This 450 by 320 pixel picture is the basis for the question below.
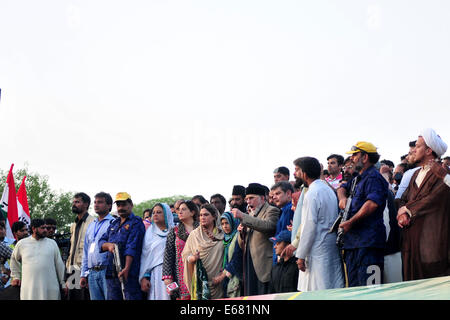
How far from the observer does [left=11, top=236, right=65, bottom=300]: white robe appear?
1163cm

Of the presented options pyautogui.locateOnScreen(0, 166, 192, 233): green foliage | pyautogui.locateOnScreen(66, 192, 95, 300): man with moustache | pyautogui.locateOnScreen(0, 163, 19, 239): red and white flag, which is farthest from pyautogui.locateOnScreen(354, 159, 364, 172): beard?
pyautogui.locateOnScreen(0, 166, 192, 233): green foliage

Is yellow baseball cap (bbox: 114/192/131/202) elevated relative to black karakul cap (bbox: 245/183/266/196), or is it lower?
elevated

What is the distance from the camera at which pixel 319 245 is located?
725 cm

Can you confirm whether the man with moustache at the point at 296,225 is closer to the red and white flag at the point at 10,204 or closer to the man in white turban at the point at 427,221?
the man in white turban at the point at 427,221

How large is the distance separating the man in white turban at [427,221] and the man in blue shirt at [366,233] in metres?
0.27

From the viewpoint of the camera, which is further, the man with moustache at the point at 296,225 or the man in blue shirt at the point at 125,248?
the man in blue shirt at the point at 125,248

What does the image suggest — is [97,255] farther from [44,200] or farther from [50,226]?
[44,200]

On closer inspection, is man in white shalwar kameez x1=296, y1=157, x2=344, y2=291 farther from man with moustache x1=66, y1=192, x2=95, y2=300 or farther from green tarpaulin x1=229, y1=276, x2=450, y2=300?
man with moustache x1=66, y1=192, x2=95, y2=300

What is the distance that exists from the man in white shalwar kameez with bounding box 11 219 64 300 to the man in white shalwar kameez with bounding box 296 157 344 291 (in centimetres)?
591

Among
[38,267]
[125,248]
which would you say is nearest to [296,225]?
[125,248]

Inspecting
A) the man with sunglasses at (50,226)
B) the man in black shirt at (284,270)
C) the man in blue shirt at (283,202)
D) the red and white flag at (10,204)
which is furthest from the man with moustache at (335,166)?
the red and white flag at (10,204)

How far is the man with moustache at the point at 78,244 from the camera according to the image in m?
11.6

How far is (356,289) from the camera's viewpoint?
4.56 m
